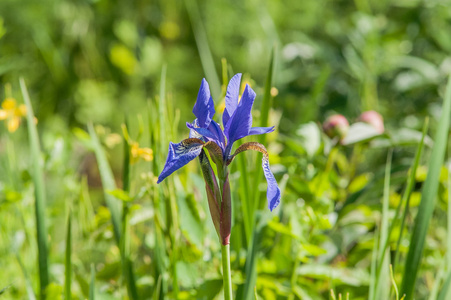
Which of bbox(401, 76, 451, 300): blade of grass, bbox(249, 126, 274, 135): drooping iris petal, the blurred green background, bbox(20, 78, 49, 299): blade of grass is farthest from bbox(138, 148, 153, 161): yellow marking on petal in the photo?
bbox(401, 76, 451, 300): blade of grass

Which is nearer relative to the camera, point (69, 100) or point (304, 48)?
point (304, 48)

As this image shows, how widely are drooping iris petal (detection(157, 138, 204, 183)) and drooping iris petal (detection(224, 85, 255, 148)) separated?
51 mm

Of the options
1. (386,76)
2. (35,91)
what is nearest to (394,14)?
(386,76)

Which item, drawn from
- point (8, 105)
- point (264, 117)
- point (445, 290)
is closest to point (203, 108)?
point (264, 117)

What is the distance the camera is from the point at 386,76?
59.5 inches

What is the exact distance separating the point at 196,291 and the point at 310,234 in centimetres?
20

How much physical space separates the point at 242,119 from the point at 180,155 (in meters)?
0.09

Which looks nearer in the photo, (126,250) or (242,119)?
(242,119)

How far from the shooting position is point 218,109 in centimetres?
85

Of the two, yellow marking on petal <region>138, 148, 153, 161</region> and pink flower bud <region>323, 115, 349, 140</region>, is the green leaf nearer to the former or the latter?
yellow marking on petal <region>138, 148, 153, 161</region>

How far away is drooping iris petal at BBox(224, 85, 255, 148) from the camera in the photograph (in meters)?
0.55

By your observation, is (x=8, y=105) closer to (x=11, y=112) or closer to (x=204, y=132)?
(x=11, y=112)

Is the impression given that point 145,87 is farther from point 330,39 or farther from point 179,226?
point 179,226

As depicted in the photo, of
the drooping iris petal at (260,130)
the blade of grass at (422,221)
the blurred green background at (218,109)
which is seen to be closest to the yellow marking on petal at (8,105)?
the blurred green background at (218,109)
